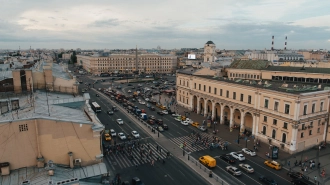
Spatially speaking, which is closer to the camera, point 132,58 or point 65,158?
point 65,158

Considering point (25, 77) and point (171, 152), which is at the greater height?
point (25, 77)

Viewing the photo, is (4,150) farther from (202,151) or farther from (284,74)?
(284,74)

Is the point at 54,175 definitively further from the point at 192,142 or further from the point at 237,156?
the point at 192,142

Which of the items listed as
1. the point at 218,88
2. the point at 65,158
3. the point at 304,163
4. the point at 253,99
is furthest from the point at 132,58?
the point at 65,158

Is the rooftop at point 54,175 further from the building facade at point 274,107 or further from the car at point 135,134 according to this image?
the building facade at point 274,107

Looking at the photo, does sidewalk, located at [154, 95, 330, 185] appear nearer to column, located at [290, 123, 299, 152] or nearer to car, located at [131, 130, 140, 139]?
column, located at [290, 123, 299, 152]

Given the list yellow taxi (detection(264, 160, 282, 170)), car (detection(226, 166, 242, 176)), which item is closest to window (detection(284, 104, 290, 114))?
yellow taxi (detection(264, 160, 282, 170))
